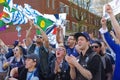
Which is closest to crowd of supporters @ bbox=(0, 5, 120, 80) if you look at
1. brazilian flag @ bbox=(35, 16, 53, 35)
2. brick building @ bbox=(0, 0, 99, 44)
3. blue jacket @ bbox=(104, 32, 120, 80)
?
blue jacket @ bbox=(104, 32, 120, 80)

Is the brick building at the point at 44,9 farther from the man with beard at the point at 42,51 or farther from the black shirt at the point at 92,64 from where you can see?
the black shirt at the point at 92,64

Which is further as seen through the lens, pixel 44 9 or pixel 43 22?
pixel 44 9

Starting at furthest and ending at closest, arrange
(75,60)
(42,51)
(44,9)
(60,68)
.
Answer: (44,9) < (42,51) < (60,68) < (75,60)

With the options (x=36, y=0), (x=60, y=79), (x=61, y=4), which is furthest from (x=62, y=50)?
(x=61, y=4)

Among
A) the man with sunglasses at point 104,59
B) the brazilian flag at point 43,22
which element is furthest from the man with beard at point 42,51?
the brazilian flag at point 43,22

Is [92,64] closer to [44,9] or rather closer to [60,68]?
[60,68]

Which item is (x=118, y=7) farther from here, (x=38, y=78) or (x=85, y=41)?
(x=38, y=78)

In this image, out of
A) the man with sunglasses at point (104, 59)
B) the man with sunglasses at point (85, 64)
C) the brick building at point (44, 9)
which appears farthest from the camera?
the brick building at point (44, 9)

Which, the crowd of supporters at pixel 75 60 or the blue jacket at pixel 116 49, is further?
the blue jacket at pixel 116 49

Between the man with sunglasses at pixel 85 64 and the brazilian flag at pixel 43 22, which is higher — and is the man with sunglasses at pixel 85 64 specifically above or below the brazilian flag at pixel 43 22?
below

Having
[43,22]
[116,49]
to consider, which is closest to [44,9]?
[43,22]

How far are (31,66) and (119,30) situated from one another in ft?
6.54

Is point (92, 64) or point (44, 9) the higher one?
point (44, 9)

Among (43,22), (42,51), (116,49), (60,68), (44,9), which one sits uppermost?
(44,9)
